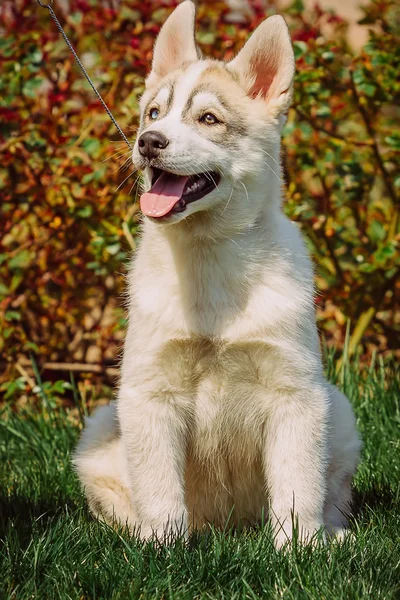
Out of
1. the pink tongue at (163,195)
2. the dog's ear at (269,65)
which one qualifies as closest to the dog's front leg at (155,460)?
the pink tongue at (163,195)

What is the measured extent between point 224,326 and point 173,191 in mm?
499

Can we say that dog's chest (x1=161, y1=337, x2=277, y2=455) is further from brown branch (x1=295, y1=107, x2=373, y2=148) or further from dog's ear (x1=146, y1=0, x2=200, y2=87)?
brown branch (x1=295, y1=107, x2=373, y2=148)

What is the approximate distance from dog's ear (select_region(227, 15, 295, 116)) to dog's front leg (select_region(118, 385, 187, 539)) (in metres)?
1.17

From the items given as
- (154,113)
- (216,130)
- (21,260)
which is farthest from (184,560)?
(21,260)

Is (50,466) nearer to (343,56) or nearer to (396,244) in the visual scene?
(396,244)

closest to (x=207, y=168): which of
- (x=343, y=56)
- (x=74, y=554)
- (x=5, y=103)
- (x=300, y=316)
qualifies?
(x=300, y=316)

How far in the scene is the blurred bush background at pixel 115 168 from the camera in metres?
4.99

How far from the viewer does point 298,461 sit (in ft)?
10.2

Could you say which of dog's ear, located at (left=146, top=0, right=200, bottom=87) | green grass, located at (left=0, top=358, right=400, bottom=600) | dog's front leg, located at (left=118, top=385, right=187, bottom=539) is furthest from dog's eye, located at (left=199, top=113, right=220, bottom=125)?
green grass, located at (left=0, top=358, right=400, bottom=600)

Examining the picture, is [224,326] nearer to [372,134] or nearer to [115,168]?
[115,168]

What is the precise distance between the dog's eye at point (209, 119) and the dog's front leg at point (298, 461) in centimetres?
99

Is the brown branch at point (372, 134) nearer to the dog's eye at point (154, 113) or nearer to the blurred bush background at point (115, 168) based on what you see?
the blurred bush background at point (115, 168)

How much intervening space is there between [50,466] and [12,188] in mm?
1894

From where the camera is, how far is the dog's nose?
2.98 m
